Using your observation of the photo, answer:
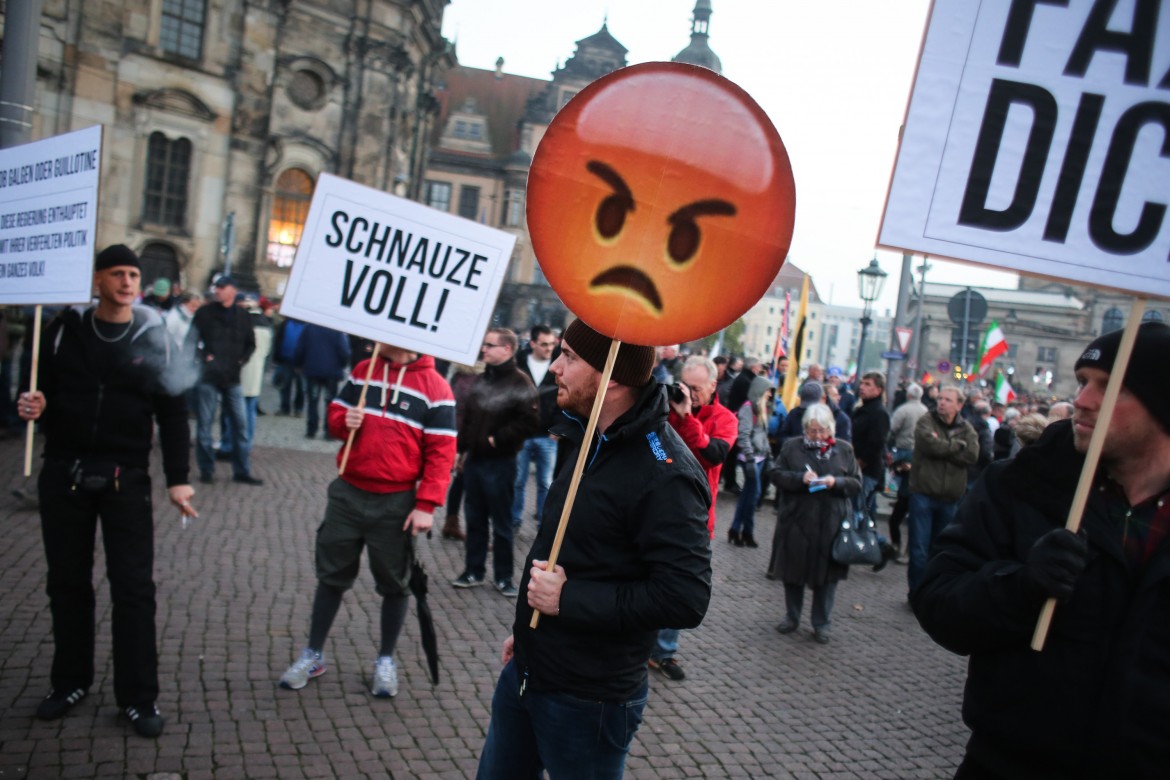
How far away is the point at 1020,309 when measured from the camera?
245ft

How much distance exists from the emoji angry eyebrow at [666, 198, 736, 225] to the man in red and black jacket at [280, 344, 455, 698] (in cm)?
263

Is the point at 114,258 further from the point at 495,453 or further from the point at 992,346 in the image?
the point at 992,346

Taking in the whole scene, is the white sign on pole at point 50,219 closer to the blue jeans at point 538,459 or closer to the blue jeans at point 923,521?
the blue jeans at point 538,459

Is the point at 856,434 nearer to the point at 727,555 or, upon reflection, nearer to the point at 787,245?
the point at 727,555

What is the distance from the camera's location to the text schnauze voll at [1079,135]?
211 cm

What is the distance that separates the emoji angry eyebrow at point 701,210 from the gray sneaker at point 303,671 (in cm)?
337

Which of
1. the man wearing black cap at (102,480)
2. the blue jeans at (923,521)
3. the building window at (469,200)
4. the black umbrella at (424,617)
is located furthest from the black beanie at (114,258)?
the building window at (469,200)

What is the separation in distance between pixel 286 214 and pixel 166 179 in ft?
12.9

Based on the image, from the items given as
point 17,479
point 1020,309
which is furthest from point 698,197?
point 1020,309

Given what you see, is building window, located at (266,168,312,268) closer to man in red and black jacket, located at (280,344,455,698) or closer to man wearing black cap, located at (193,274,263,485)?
man wearing black cap, located at (193,274,263,485)

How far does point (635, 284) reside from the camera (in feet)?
8.23

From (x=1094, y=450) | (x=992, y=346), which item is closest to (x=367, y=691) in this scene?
(x=1094, y=450)

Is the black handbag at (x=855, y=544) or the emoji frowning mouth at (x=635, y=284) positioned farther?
the black handbag at (x=855, y=544)

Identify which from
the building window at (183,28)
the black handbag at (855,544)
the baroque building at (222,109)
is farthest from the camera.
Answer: the building window at (183,28)
